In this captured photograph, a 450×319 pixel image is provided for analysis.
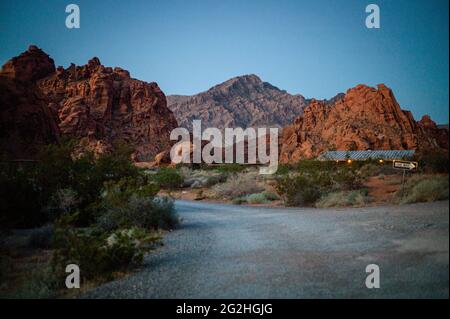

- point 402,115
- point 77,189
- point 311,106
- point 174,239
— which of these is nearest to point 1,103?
point 77,189

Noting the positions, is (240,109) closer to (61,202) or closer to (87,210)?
(87,210)

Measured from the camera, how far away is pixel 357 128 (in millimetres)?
79688

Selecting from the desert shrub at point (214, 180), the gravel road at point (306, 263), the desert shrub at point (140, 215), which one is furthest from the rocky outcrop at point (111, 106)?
the gravel road at point (306, 263)

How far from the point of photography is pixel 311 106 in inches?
3853

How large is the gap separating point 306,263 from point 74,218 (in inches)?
186

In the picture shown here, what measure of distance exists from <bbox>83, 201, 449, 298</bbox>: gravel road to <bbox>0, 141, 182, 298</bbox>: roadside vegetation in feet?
2.39

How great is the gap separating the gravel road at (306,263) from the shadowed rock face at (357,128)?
6797 centimetres

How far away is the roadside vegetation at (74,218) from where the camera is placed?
626 centimetres

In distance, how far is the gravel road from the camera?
13.6 ft

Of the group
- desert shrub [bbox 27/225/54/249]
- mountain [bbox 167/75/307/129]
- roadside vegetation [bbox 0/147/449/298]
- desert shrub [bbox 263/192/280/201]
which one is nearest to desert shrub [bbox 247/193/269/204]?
desert shrub [bbox 263/192/280/201]

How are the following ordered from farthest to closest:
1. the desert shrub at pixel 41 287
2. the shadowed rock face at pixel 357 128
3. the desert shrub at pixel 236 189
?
the shadowed rock face at pixel 357 128 < the desert shrub at pixel 236 189 < the desert shrub at pixel 41 287

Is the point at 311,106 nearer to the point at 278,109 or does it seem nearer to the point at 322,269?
the point at 278,109

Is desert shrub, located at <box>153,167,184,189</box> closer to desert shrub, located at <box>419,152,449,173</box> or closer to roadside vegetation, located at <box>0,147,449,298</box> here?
roadside vegetation, located at <box>0,147,449,298</box>

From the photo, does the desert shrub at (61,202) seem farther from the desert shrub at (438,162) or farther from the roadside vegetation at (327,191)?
the desert shrub at (438,162)
